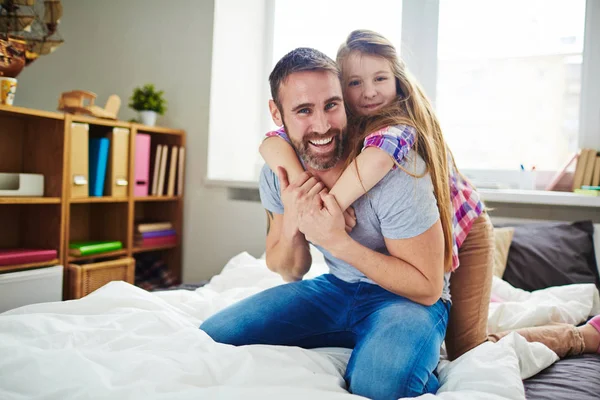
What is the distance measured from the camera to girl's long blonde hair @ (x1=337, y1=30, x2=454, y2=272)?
112 cm

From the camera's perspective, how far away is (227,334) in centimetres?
125

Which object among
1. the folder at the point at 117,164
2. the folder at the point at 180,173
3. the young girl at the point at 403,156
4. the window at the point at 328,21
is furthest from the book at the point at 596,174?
the folder at the point at 117,164

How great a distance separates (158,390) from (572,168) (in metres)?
2.07

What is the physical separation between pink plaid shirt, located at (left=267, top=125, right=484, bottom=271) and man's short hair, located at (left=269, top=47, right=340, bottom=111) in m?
0.14

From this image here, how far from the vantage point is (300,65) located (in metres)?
1.10

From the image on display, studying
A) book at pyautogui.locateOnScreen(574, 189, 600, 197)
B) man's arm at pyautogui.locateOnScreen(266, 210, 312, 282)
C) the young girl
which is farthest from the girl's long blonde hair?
book at pyautogui.locateOnScreen(574, 189, 600, 197)

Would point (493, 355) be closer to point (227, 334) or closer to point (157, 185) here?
point (227, 334)

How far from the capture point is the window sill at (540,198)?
196cm

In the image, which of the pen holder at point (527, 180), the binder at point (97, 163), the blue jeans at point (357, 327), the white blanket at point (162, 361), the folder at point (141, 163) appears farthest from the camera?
the folder at point (141, 163)

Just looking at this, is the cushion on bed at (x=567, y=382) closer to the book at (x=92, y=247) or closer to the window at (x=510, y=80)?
the window at (x=510, y=80)

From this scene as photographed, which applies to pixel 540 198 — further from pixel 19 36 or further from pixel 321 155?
pixel 19 36

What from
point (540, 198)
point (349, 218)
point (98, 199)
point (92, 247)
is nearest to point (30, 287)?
point (92, 247)

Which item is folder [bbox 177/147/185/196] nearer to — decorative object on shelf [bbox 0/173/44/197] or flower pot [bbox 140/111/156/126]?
flower pot [bbox 140/111/156/126]

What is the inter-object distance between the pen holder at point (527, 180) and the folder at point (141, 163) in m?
1.91
